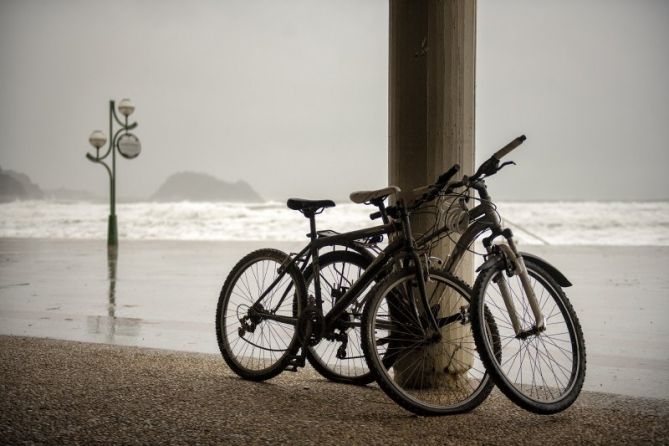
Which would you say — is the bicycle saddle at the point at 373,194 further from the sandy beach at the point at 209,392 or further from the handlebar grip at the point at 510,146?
the sandy beach at the point at 209,392

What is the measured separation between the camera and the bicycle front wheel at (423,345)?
324 cm

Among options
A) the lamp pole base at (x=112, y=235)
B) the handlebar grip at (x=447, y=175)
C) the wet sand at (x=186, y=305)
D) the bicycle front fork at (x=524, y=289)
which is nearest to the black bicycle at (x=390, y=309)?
the handlebar grip at (x=447, y=175)

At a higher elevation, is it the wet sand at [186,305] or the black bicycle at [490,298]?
the black bicycle at [490,298]

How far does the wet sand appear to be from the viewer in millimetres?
4973

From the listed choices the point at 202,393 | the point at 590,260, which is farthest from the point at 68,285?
the point at 590,260

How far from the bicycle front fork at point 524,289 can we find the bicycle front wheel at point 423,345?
0.12 metres

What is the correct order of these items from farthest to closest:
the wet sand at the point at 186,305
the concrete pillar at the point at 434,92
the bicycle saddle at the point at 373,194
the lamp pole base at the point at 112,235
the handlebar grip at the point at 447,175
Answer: the lamp pole base at the point at 112,235, the wet sand at the point at 186,305, the concrete pillar at the point at 434,92, the bicycle saddle at the point at 373,194, the handlebar grip at the point at 447,175

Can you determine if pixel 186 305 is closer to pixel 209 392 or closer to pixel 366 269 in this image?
pixel 209 392

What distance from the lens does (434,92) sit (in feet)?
12.5

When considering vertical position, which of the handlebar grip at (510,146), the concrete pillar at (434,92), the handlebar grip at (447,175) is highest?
the concrete pillar at (434,92)

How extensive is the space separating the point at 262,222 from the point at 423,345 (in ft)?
99.2

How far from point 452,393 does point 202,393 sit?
1.31m

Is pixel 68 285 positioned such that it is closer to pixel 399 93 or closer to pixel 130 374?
pixel 130 374

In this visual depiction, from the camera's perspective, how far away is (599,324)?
624 centimetres
